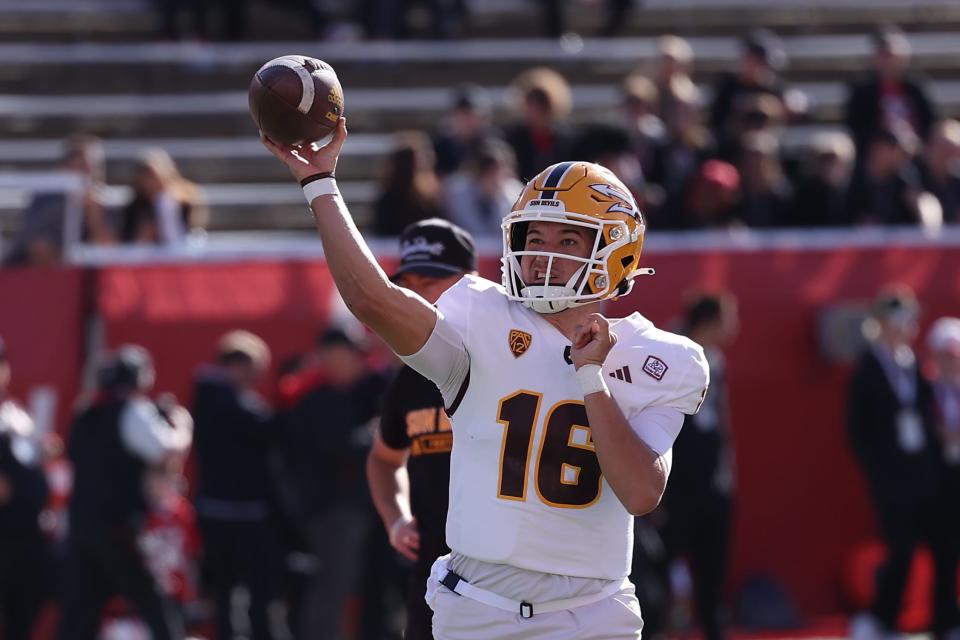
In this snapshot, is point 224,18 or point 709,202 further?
point 224,18

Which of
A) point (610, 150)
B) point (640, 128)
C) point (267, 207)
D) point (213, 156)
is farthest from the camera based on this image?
point (213, 156)

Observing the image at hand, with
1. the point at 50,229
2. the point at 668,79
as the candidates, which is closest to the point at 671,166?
the point at 668,79

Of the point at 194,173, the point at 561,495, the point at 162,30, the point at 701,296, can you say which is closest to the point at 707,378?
the point at 561,495

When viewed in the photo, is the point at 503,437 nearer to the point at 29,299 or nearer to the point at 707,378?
the point at 707,378

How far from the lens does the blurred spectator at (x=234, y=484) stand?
8.59m

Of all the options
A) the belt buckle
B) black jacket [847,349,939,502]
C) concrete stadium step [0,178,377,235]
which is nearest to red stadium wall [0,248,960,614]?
black jacket [847,349,939,502]

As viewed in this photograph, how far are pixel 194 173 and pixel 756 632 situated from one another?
5.63 meters

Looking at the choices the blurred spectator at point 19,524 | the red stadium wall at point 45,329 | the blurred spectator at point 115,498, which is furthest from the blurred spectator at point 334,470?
the red stadium wall at point 45,329

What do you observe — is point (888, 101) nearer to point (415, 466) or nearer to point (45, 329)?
point (45, 329)

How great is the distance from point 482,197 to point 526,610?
6.20 metres

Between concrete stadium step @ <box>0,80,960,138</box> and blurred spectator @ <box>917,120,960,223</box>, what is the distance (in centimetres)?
259

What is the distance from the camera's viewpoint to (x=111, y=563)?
27.0 feet

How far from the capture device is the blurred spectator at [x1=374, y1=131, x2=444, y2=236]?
9.95m

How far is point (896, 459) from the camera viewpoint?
9219 mm
